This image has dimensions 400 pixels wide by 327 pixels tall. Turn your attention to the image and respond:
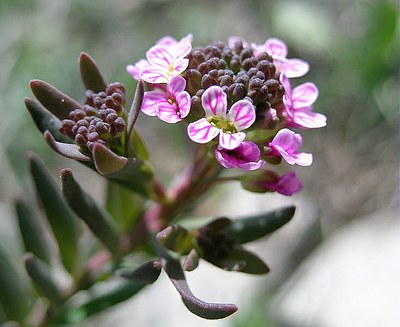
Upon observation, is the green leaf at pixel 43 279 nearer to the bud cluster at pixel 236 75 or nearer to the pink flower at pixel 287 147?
the bud cluster at pixel 236 75

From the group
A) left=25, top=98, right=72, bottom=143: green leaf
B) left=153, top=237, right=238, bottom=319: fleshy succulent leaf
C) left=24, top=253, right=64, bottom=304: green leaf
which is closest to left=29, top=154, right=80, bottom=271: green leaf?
left=24, top=253, right=64, bottom=304: green leaf

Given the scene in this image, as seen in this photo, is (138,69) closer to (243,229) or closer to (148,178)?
(148,178)

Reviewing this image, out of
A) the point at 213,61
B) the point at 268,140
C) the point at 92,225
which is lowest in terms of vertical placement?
the point at 92,225

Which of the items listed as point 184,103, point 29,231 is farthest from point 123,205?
point 184,103

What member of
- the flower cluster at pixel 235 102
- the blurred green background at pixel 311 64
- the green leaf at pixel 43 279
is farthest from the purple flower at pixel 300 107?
the blurred green background at pixel 311 64

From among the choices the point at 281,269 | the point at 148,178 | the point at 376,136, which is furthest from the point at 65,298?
the point at 376,136

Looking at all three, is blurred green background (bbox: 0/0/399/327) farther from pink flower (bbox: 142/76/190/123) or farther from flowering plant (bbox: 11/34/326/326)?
pink flower (bbox: 142/76/190/123)
